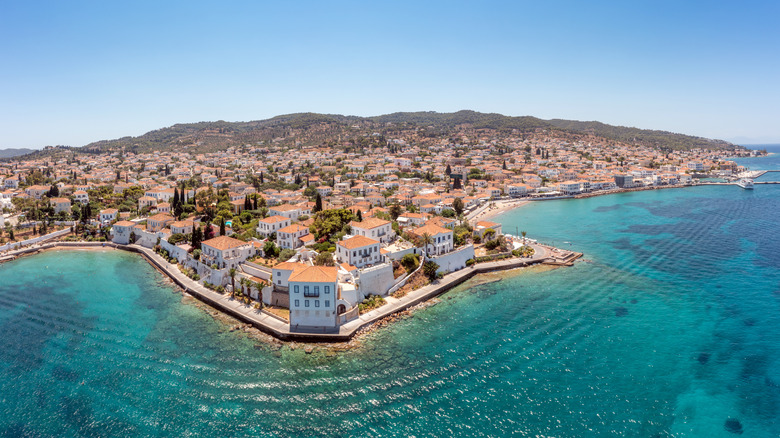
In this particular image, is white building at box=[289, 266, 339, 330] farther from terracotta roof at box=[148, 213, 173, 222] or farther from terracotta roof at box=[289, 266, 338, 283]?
terracotta roof at box=[148, 213, 173, 222]

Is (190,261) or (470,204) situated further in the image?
(470,204)

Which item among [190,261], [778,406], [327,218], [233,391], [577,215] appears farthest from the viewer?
[577,215]

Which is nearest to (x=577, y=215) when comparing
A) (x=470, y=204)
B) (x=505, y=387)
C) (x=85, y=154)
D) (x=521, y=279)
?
(x=470, y=204)

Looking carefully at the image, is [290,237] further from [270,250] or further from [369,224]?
[369,224]

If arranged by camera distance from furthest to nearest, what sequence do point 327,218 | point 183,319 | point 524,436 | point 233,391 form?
1. point 327,218
2. point 183,319
3. point 233,391
4. point 524,436

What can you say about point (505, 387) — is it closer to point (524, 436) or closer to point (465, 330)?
point (524, 436)

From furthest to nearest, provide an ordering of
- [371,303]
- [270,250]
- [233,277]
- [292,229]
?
[292,229] → [270,250] → [233,277] → [371,303]

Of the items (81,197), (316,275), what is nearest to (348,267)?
(316,275)

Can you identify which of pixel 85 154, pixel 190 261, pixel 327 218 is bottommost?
pixel 190 261
